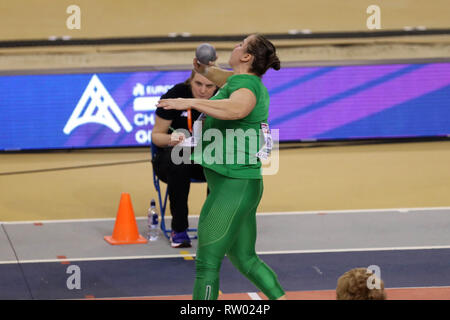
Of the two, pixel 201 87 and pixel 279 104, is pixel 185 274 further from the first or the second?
pixel 279 104

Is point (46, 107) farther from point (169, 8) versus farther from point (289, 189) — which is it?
point (289, 189)

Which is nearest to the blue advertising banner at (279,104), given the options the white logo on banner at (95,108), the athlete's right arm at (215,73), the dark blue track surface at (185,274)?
the white logo on banner at (95,108)

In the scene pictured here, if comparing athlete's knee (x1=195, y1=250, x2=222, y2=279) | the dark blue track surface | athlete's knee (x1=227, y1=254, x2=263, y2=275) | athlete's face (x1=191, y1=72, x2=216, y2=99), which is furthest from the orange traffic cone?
athlete's knee (x1=195, y1=250, x2=222, y2=279)

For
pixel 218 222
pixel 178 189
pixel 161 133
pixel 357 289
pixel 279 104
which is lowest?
pixel 357 289

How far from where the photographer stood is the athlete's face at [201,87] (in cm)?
618

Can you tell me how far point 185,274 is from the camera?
5570 mm

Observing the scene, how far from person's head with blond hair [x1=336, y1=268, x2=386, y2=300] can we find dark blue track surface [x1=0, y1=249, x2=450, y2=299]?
2.24 meters

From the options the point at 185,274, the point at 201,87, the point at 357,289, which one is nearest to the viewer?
the point at 357,289

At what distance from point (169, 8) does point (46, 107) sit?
2256 mm

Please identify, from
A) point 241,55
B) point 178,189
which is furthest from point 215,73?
point 178,189

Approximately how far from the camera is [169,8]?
403 inches

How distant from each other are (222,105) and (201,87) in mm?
2591

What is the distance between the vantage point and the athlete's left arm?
363 centimetres

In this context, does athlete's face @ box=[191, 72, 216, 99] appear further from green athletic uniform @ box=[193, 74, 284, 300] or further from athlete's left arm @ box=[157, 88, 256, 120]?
athlete's left arm @ box=[157, 88, 256, 120]
